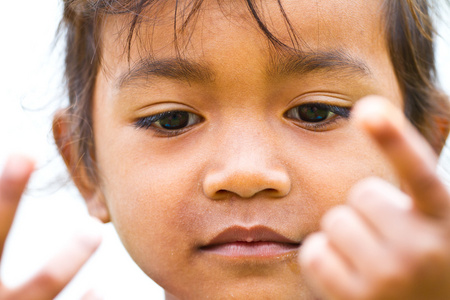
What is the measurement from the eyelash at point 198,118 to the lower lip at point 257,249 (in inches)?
10.9

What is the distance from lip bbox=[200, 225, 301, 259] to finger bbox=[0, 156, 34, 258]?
47 centimetres

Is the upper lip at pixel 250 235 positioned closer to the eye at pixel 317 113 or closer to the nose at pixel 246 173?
the nose at pixel 246 173

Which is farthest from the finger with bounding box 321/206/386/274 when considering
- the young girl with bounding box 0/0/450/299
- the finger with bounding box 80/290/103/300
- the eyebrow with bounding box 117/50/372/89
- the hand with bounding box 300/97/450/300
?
the eyebrow with bounding box 117/50/372/89

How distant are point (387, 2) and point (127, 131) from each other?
0.73 m

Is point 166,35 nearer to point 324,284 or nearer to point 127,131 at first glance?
point 127,131

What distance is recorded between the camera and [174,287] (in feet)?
4.02

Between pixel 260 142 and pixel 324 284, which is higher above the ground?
pixel 260 142

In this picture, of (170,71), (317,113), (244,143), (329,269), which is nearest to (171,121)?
(170,71)

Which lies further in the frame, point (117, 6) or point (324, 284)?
point (117, 6)

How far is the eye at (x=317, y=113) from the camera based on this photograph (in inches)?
47.6

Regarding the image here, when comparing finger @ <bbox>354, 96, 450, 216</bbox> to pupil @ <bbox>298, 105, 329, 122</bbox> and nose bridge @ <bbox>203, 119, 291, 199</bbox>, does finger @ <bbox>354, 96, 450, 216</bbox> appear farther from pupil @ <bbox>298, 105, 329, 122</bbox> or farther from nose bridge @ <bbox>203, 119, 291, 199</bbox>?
pupil @ <bbox>298, 105, 329, 122</bbox>

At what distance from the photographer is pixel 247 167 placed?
106 centimetres

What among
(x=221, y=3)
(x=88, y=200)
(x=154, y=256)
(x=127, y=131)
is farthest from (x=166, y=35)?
(x=88, y=200)

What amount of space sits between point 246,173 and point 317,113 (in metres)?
0.27
